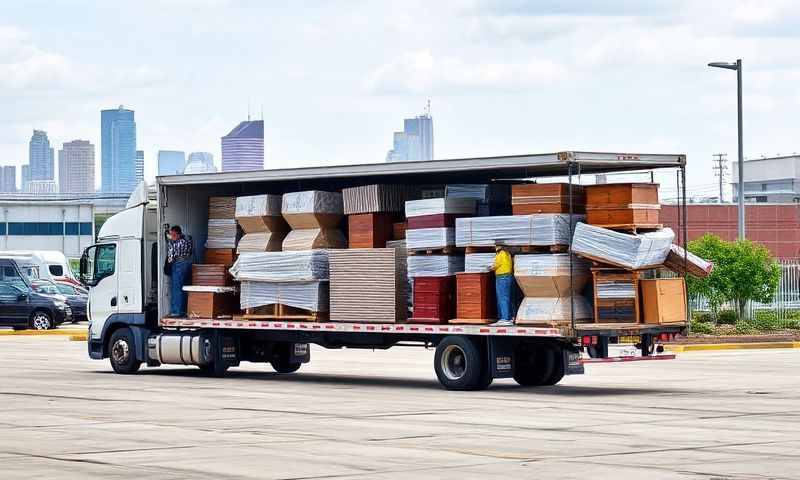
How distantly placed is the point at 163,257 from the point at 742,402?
12.1 m

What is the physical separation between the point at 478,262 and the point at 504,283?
0.72m

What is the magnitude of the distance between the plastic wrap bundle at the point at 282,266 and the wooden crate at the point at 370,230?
28.6 inches

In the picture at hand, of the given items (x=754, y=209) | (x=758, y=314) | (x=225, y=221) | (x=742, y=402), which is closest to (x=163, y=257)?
(x=225, y=221)

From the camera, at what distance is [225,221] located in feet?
94.4

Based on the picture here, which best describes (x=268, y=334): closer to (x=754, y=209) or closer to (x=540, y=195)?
(x=540, y=195)

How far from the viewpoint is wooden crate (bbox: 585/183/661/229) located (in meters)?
22.8

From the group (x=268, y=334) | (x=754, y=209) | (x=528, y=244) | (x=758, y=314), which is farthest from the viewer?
(x=754, y=209)

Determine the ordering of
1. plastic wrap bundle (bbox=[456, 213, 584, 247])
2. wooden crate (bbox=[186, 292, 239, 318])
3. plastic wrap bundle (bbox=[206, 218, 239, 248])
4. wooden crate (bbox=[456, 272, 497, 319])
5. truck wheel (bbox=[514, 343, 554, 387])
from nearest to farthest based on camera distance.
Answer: plastic wrap bundle (bbox=[456, 213, 584, 247]) < wooden crate (bbox=[456, 272, 497, 319]) < truck wheel (bbox=[514, 343, 554, 387]) < wooden crate (bbox=[186, 292, 239, 318]) < plastic wrap bundle (bbox=[206, 218, 239, 248])

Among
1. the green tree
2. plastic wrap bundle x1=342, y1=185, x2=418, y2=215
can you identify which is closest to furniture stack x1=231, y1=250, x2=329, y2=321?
plastic wrap bundle x1=342, y1=185, x2=418, y2=215

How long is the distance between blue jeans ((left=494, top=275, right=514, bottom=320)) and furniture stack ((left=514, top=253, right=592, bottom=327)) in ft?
0.61

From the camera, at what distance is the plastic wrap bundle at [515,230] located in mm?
23000

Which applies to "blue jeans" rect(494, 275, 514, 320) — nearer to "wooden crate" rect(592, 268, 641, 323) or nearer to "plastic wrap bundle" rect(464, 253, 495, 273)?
"plastic wrap bundle" rect(464, 253, 495, 273)

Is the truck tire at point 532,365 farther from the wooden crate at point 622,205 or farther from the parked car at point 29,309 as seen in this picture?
the parked car at point 29,309

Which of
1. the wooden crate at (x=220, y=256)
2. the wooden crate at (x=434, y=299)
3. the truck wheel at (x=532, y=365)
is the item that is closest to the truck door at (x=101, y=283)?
the wooden crate at (x=220, y=256)
